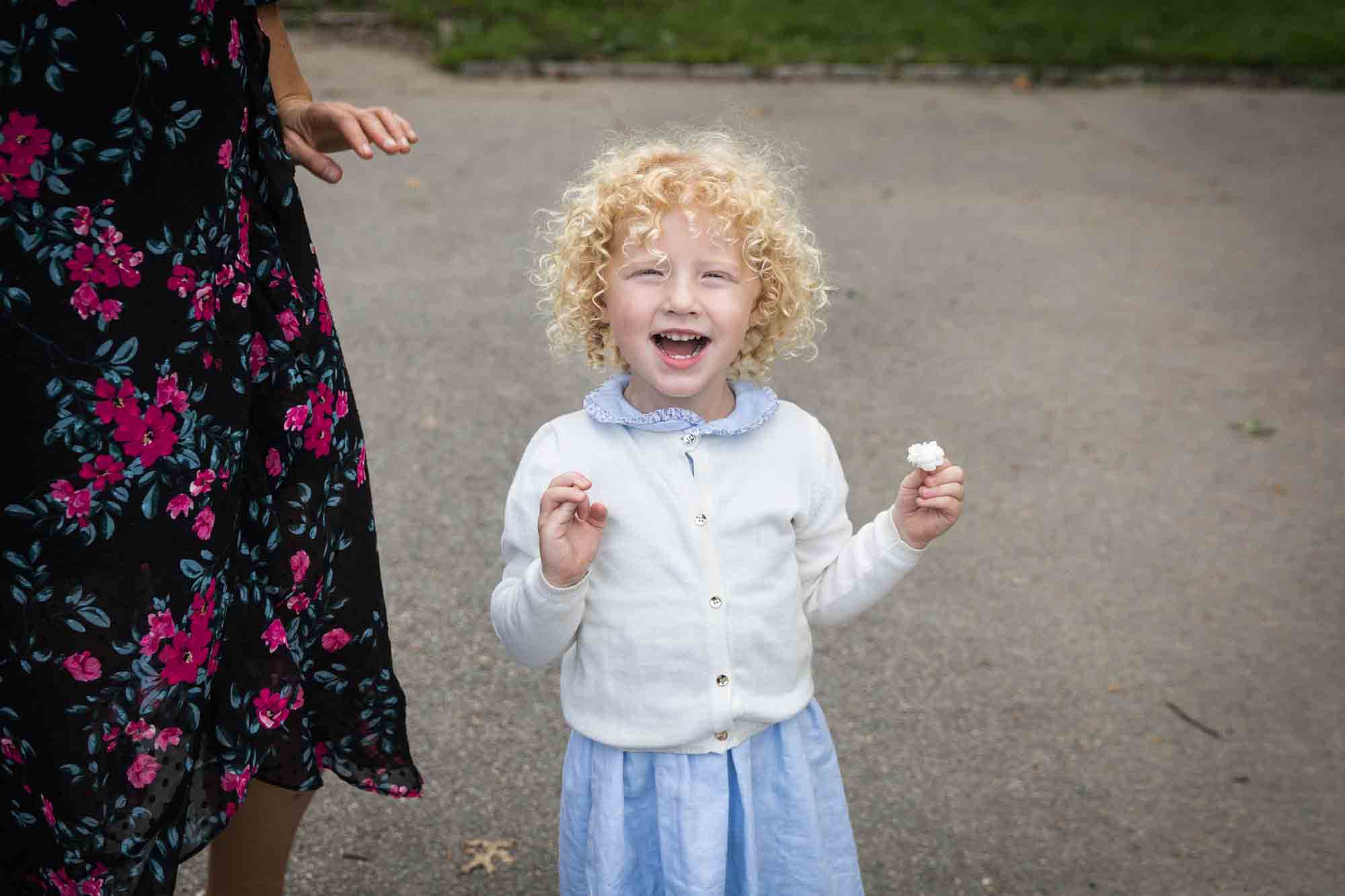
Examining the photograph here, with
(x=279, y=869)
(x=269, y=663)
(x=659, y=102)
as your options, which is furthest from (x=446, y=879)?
(x=659, y=102)

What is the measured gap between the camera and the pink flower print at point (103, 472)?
158cm

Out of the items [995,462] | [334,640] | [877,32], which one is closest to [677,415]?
[334,640]

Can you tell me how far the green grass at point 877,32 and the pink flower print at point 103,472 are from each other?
7417 millimetres

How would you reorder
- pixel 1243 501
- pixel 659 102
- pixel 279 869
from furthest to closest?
pixel 659 102 → pixel 1243 501 → pixel 279 869

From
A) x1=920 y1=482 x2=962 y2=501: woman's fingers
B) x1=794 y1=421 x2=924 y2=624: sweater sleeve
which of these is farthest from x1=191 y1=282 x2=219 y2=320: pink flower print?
x1=920 y1=482 x2=962 y2=501: woman's fingers

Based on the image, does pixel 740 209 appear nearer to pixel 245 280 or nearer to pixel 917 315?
pixel 245 280

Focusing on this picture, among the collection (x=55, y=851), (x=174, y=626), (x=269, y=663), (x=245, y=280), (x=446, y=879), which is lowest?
(x=446, y=879)

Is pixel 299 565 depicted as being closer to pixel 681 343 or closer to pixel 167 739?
pixel 167 739

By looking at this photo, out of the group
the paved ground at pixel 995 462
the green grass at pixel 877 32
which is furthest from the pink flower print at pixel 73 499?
the green grass at pixel 877 32

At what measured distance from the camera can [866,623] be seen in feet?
11.9

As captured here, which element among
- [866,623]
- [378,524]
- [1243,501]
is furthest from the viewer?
[1243,501]

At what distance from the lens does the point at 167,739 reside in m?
1.71

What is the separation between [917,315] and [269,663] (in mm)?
4187

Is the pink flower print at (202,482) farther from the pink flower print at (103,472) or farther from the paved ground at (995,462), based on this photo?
the paved ground at (995,462)
